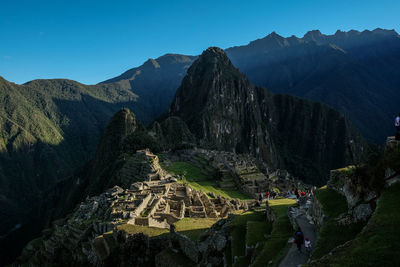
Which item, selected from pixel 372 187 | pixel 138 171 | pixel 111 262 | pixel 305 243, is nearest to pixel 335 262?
pixel 305 243

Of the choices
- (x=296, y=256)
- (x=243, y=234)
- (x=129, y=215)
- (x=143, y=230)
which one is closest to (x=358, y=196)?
(x=296, y=256)

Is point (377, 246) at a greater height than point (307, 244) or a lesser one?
greater

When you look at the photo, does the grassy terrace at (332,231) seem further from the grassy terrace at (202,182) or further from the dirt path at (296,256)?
the grassy terrace at (202,182)

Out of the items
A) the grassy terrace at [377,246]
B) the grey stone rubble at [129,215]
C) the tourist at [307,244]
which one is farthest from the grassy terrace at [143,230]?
the grassy terrace at [377,246]

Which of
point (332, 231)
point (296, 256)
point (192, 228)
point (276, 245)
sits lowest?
point (192, 228)

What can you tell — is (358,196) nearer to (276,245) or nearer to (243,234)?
(276,245)

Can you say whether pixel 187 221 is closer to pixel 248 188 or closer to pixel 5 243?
pixel 248 188
